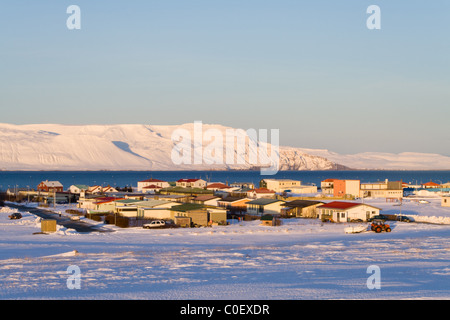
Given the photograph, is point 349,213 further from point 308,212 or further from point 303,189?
point 303,189

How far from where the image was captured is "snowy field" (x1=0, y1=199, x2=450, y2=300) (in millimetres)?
17609

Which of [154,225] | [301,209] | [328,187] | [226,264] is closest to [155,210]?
[154,225]

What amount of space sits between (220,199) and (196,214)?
23.0 meters

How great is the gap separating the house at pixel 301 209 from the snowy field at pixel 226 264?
53.8 feet

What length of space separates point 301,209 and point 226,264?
36.4 m

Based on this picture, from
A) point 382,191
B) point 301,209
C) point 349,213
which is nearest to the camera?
point 349,213

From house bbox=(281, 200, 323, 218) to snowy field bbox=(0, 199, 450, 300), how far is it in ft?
53.8

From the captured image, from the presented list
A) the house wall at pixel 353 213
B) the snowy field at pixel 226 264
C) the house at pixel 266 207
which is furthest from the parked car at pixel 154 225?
the house at pixel 266 207

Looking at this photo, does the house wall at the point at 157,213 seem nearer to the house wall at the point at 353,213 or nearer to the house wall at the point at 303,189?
the house wall at the point at 353,213

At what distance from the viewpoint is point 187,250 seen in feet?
99.8

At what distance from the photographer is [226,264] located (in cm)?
2419

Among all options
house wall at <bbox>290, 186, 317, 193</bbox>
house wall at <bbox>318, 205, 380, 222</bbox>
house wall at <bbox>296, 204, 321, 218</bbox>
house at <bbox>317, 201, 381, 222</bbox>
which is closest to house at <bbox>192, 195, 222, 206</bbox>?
house wall at <bbox>296, 204, 321, 218</bbox>
